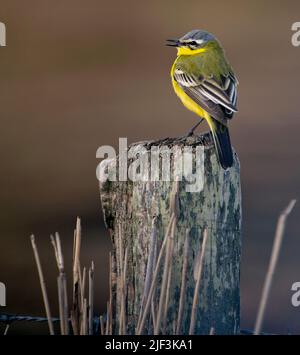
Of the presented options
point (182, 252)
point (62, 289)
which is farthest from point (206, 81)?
point (62, 289)

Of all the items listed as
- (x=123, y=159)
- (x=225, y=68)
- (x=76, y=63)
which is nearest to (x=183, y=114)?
(x=76, y=63)

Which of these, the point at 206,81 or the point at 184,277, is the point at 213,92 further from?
the point at 184,277

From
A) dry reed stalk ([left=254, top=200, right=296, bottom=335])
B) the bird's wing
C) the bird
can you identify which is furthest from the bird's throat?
dry reed stalk ([left=254, top=200, right=296, bottom=335])

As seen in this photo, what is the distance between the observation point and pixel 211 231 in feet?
15.4

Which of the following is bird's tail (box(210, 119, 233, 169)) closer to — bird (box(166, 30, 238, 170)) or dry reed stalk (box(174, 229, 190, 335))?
bird (box(166, 30, 238, 170))

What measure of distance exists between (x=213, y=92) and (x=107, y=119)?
5.43 m

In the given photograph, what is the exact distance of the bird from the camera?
598 cm

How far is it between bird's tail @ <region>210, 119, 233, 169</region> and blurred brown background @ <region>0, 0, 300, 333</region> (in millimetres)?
2623

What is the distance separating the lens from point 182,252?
467 cm

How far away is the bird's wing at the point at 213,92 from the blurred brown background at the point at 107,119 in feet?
8.02

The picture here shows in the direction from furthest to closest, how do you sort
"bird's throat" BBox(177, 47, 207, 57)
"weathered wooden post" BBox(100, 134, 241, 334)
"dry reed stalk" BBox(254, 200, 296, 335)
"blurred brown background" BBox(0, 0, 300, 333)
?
1. "blurred brown background" BBox(0, 0, 300, 333)
2. "bird's throat" BBox(177, 47, 207, 57)
3. "weathered wooden post" BBox(100, 134, 241, 334)
4. "dry reed stalk" BBox(254, 200, 296, 335)

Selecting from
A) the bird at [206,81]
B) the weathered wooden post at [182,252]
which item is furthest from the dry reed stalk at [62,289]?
the bird at [206,81]

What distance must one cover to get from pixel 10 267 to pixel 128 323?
491 cm

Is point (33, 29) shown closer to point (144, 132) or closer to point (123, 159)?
point (144, 132)
